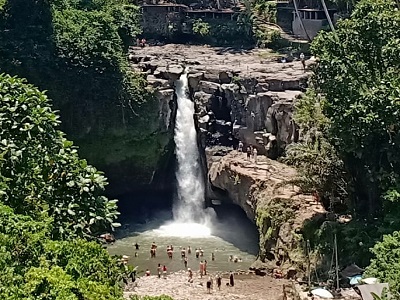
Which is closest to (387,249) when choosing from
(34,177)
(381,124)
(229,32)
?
(381,124)

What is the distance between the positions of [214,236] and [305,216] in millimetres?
6871

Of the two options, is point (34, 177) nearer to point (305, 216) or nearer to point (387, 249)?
point (387, 249)

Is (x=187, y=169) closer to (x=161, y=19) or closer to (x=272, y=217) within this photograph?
(x=272, y=217)

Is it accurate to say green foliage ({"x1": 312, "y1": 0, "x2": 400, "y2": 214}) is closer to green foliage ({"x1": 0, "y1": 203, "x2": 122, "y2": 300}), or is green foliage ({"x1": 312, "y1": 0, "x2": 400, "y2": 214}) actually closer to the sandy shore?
the sandy shore

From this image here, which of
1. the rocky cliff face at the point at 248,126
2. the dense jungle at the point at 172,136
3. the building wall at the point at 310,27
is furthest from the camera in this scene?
the building wall at the point at 310,27

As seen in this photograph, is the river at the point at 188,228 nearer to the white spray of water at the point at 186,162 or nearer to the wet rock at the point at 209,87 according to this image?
the white spray of water at the point at 186,162

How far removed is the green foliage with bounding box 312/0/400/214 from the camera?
2148cm

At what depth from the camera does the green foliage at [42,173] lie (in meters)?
15.6

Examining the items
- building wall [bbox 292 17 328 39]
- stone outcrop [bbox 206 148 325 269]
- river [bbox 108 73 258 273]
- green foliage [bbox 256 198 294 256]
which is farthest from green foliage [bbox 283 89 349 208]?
building wall [bbox 292 17 328 39]

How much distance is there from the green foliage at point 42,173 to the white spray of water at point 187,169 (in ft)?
63.3

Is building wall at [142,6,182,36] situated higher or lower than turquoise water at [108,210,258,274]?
higher

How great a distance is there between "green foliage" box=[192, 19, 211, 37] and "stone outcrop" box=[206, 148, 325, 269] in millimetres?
15519

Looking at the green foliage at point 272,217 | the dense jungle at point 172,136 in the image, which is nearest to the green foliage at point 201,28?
the dense jungle at point 172,136

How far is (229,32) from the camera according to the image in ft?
155
